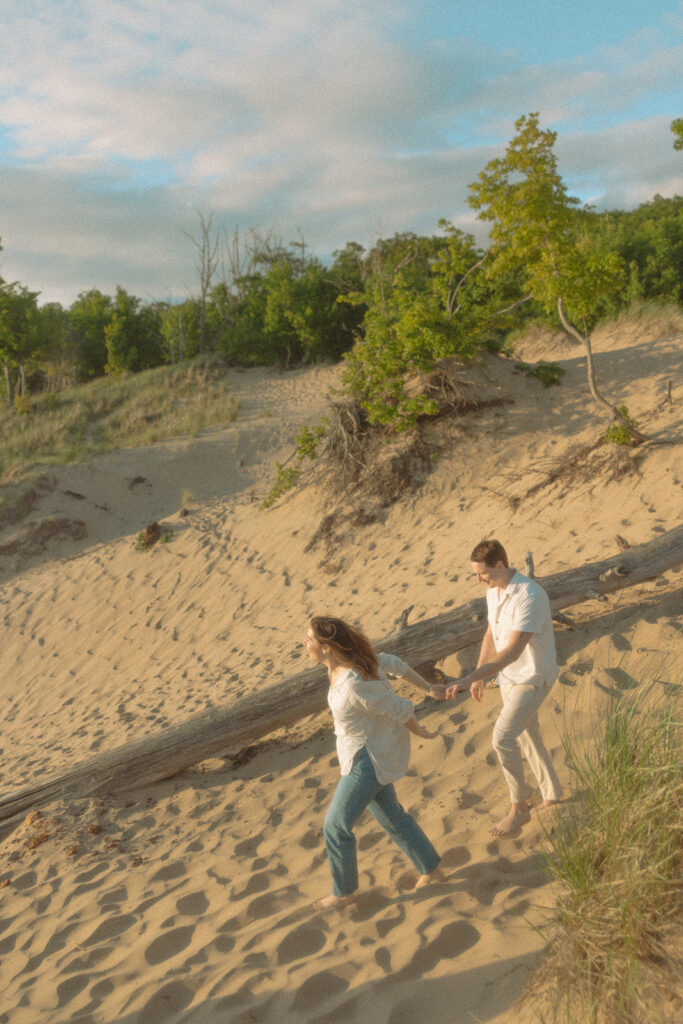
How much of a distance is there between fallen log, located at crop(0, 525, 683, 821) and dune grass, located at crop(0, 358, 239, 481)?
12.9 m

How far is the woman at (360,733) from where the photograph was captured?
369 cm

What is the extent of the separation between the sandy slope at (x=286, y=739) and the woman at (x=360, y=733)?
20.3 inches

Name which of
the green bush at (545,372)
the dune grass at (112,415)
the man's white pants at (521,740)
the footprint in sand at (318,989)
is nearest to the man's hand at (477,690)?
the man's white pants at (521,740)

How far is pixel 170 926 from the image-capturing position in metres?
4.19

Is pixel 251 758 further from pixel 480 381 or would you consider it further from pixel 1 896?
pixel 480 381

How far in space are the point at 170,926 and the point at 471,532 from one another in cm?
666

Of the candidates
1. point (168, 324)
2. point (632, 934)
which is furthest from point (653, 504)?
point (168, 324)

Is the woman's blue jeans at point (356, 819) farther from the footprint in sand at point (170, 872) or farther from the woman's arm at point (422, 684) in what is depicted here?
the footprint in sand at point (170, 872)

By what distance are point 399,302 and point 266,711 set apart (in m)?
8.30

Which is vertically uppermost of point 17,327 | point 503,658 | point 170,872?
point 17,327

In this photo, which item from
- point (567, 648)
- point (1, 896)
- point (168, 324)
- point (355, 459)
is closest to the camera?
point (1, 896)

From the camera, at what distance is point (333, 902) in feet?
13.0

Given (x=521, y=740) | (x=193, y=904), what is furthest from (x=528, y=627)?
(x=193, y=904)

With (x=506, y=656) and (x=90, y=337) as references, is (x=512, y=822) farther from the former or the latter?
(x=90, y=337)
